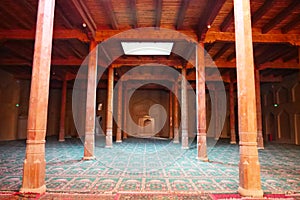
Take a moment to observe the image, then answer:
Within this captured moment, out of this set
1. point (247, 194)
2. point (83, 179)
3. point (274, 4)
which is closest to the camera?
point (247, 194)

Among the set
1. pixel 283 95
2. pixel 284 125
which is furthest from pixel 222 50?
pixel 284 125

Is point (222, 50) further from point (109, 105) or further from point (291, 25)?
point (109, 105)

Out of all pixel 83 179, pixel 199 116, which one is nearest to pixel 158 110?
pixel 199 116

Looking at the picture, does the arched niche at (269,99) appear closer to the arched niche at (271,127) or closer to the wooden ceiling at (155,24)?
the arched niche at (271,127)

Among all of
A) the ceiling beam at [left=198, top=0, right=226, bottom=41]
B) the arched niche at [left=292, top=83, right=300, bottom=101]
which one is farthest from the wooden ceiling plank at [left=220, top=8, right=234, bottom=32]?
the arched niche at [left=292, top=83, right=300, bottom=101]

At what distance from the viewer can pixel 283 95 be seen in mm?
15414

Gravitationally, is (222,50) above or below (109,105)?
above

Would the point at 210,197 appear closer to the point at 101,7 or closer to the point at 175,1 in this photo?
the point at 175,1

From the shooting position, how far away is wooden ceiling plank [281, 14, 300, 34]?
269 inches

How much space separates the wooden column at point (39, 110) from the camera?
3.40 m

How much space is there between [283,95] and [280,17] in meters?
10.7

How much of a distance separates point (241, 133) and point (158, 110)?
678 inches

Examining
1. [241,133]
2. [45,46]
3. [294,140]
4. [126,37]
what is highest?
[126,37]

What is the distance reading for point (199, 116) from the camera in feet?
23.5
